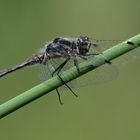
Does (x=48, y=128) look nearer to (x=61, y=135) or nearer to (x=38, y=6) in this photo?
(x=61, y=135)

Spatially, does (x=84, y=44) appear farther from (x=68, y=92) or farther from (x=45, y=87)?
(x=68, y=92)

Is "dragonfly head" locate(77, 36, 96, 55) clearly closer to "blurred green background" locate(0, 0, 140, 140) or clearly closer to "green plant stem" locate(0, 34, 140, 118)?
"green plant stem" locate(0, 34, 140, 118)

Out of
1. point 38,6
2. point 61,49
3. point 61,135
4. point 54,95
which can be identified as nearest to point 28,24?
point 38,6

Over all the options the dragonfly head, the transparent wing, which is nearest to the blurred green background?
the dragonfly head

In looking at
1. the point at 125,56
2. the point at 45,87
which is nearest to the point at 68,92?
the point at 125,56

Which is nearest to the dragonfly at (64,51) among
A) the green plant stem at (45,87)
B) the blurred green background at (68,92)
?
the green plant stem at (45,87)

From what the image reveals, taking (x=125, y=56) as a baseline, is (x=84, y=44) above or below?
above

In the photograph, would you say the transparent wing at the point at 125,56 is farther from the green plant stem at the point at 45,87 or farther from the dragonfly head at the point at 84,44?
the green plant stem at the point at 45,87

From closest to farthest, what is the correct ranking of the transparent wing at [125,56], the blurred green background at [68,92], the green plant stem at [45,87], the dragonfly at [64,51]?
1. the green plant stem at [45,87]
2. the transparent wing at [125,56]
3. the dragonfly at [64,51]
4. the blurred green background at [68,92]
